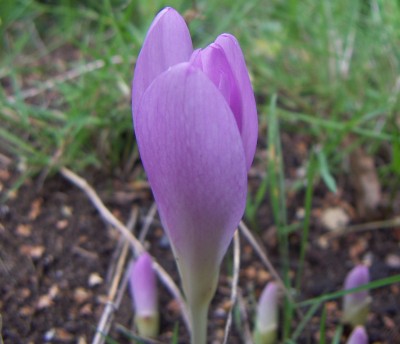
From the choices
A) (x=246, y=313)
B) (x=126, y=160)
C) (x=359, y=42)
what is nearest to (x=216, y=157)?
(x=246, y=313)

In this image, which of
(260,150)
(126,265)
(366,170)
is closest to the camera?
(126,265)

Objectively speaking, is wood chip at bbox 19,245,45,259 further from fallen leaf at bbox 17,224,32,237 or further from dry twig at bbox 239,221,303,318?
dry twig at bbox 239,221,303,318

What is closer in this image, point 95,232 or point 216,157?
point 216,157

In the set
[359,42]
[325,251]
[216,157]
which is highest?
[216,157]

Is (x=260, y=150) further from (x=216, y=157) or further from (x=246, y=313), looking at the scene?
(x=216, y=157)

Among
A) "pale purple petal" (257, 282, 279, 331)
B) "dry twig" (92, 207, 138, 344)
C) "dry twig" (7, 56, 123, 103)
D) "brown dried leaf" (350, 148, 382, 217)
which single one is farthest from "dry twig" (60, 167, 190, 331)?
"brown dried leaf" (350, 148, 382, 217)

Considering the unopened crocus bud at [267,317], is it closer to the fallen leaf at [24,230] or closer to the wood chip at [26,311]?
the wood chip at [26,311]

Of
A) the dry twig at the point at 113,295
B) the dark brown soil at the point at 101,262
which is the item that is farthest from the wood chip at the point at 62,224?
the dry twig at the point at 113,295
